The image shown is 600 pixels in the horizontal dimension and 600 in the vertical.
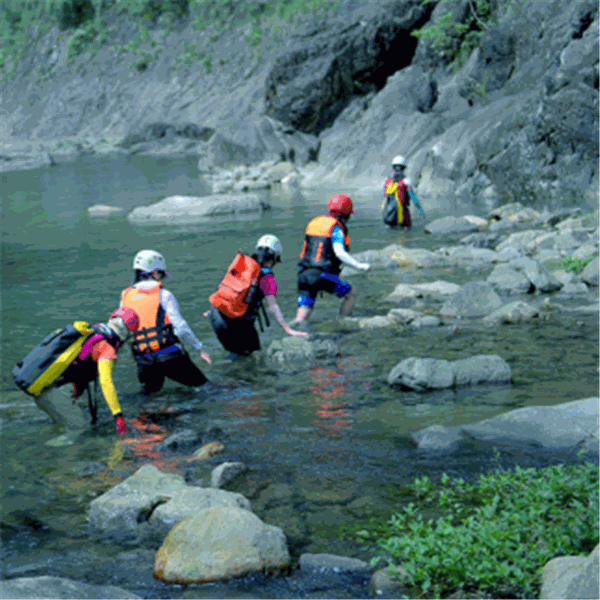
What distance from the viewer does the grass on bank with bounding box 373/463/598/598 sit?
526cm

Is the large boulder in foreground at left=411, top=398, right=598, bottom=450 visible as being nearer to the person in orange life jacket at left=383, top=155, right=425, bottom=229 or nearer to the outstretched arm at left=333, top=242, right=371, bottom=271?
the outstretched arm at left=333, top=242, right=371, bottom=271

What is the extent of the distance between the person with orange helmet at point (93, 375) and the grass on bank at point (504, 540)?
3.70m

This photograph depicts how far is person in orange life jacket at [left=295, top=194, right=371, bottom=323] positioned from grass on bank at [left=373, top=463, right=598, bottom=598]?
7.22 m

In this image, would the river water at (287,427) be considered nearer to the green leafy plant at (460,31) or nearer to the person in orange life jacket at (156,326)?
the person in orange life jacket at (156,326)

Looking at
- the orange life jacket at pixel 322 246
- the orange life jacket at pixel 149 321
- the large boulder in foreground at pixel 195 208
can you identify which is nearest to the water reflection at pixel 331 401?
the orange life jacket at pixel 149 321

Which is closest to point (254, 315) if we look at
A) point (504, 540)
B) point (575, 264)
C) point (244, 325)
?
point (244, 325)

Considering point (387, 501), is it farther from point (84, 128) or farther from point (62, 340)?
point (84, 128)

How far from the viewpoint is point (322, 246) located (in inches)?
533

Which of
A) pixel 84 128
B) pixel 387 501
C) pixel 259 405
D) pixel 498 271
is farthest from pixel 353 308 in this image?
pixel 84 128

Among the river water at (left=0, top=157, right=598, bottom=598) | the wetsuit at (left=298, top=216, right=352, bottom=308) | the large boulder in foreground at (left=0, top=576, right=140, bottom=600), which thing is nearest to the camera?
the large boulder in foreground at (left=0, top=576, right=140, bottom=600)

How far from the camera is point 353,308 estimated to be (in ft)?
49.9

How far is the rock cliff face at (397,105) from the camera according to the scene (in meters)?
26.9

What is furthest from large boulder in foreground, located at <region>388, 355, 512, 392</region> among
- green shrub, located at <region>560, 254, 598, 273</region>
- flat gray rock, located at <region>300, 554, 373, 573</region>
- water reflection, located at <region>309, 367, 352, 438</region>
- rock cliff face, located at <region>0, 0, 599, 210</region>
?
rock cliff face, located at <region>0, 0, 599, 210</region>

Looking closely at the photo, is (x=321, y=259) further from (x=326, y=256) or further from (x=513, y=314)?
(x=513, y=314)
